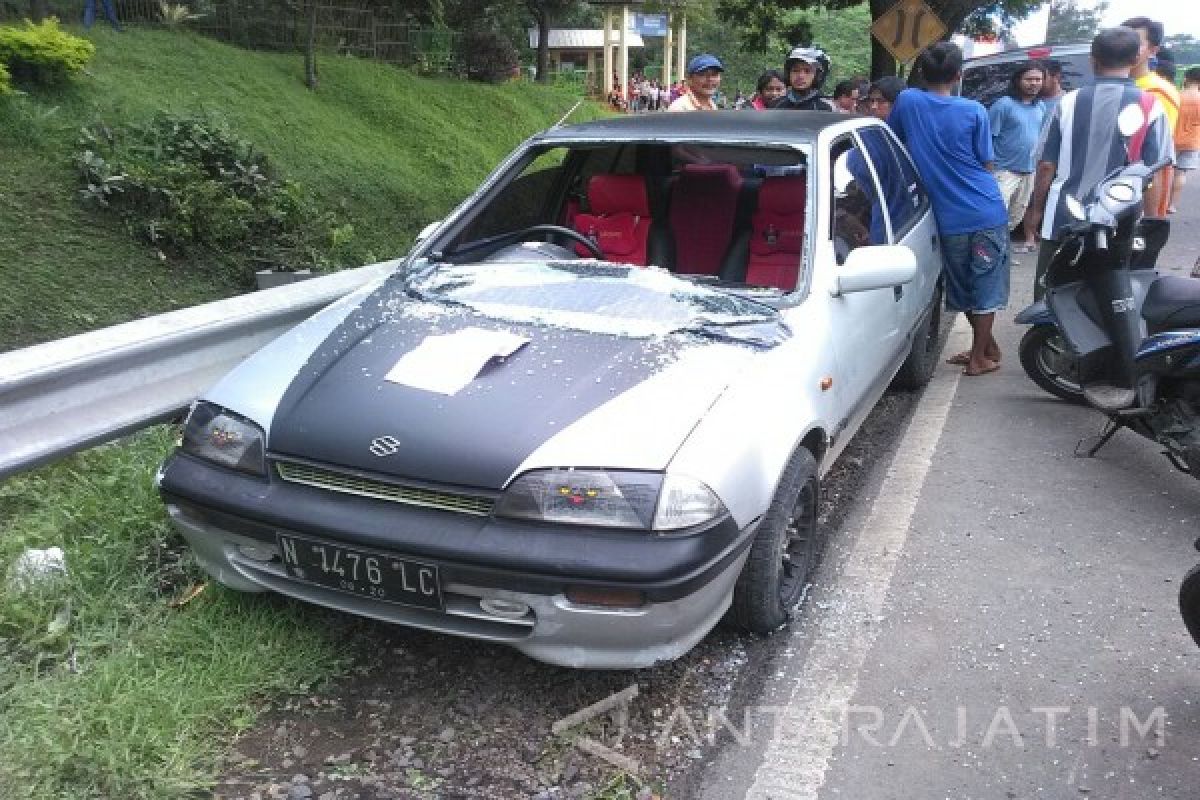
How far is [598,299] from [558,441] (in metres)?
0.96

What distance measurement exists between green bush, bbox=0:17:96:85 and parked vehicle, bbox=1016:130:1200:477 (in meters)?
6.41

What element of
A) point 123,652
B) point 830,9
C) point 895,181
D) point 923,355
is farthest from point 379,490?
point 830,9

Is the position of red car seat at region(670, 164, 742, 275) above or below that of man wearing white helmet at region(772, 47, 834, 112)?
below

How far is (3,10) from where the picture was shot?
8.20m

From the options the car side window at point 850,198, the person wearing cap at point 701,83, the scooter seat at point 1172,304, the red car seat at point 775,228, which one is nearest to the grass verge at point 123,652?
the red car seat at point 775,228

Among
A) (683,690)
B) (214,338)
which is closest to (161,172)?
(214,338)

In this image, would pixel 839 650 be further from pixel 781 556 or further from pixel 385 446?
pixel 385 446

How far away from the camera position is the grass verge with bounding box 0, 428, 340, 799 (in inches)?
90.3

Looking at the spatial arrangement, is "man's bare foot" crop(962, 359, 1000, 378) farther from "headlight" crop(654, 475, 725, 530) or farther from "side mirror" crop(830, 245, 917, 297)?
"headlight" crop(654, 475, 725, 530)

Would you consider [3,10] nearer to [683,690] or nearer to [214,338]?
[214,338]

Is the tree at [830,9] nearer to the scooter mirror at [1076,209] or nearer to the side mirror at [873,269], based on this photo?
the scooter mirror at [1076,209]

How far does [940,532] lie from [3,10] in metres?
8.80

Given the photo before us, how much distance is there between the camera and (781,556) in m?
2.85

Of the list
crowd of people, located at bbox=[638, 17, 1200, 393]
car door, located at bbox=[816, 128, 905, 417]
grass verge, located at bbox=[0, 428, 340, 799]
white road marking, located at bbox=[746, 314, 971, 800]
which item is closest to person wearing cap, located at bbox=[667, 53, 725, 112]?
crowd of people, located at bbox=[638, 17, 1200, 393]
